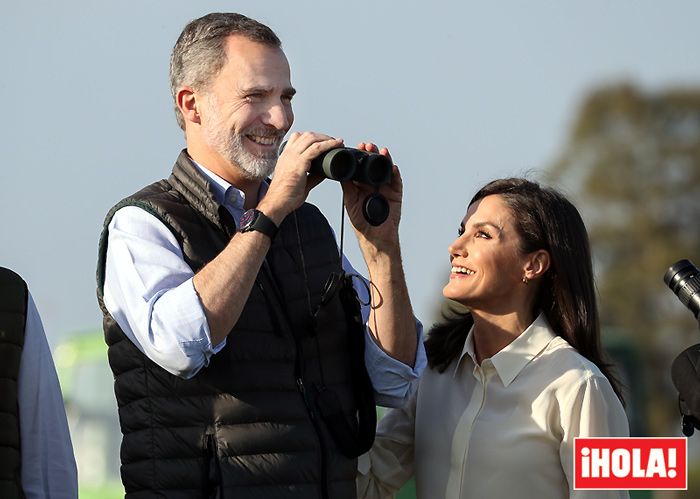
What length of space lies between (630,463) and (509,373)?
463 mm

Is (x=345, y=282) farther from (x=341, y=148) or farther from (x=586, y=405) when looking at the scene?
(x=586, y=405)

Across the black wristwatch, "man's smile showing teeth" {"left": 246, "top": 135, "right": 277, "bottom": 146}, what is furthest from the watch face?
"man's smile showing teeth" {"left": 246, "top": 135, "right": 277, "bottom": 146}

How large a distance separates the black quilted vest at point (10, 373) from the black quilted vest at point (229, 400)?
0.28 meters

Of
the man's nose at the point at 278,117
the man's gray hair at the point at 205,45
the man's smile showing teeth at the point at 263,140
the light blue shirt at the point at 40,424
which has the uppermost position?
the man's gray hair at the point at 205,45

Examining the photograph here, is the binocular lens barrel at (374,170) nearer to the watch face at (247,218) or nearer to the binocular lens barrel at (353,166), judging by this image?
the binocular lens barrel at (353,166)

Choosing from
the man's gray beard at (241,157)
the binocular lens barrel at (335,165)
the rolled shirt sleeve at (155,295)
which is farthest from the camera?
the man's gray beard at (241,157)

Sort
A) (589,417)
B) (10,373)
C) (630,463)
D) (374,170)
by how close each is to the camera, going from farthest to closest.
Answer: (630,463), (589,417), (374,170), (10,373)

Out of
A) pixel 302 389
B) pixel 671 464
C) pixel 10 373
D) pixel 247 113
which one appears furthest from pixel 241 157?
pixel 671 464

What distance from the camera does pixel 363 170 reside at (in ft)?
13.3

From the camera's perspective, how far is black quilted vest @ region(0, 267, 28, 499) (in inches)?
148

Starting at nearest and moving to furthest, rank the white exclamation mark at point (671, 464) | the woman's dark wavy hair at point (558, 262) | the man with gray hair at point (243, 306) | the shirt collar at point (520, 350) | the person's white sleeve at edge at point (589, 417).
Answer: the man with gray hair at point (243, 306), the person's white sleeve at edge at point (589, 417), the shirt collar at point (520, 350), the woman's dark wavy hair at point (558, 262), the white exclamation mark at point (671, 464)

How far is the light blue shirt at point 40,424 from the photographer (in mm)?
3859

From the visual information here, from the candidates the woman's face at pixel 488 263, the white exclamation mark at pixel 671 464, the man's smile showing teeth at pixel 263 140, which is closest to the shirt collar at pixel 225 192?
the man's smile showing teeth at pixel 263 140

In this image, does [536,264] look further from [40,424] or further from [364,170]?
[40,424]
